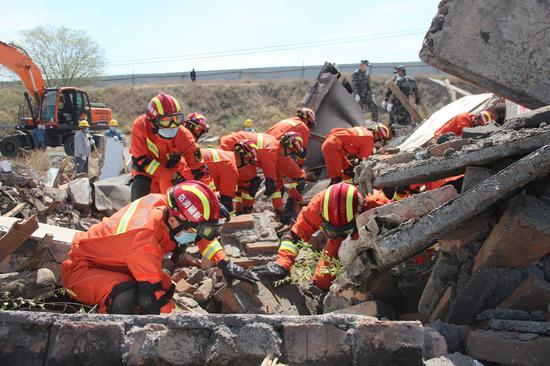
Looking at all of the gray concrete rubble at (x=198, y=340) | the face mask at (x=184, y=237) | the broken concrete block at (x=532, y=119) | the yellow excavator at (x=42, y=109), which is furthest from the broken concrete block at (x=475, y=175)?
the yellow excavator at (x=42, y=109)

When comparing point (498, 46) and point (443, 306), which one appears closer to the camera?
point (443, 306)

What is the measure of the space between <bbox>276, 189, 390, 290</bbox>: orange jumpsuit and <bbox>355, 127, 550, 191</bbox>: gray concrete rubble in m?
0.58

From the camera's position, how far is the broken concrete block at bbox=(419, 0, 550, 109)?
4.29m

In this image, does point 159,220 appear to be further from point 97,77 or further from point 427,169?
point 97,77

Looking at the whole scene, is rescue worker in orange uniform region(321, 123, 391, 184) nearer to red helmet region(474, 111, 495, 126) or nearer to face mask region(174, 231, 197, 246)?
red helmet region(474, 111, 495, 126)

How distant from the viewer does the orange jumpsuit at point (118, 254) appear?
3.50 m

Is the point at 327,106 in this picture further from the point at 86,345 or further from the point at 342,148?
the point at 86,345

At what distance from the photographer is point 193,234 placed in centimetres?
387

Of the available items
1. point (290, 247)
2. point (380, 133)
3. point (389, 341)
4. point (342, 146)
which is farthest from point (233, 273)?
point (380, 133)

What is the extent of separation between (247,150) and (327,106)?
10.4 feet

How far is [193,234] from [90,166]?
9595mm

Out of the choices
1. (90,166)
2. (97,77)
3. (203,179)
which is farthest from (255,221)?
(97,77)

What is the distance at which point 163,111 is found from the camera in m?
5.84

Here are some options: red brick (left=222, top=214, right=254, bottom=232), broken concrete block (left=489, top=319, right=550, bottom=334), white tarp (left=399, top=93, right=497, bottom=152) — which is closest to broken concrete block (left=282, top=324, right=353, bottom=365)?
broken concrete block (left=489, top=319, right=550, bottom=334)
